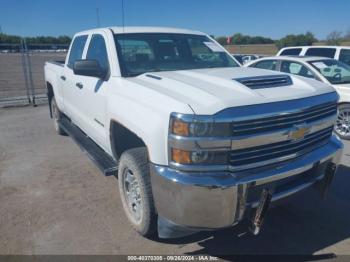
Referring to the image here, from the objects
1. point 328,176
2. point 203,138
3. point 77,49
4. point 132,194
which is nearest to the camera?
point 203,138

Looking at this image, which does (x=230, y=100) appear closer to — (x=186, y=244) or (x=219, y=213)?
(x=219, y=213)

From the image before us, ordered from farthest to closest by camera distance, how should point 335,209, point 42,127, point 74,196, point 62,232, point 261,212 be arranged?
point 42,127 < point 74,196 < point 335,209 < point 62,232 < point 261,212

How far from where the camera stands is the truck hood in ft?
7.82

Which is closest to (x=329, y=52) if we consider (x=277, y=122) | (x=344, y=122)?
(x=344, y=122)

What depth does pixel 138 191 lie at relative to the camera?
3.10m

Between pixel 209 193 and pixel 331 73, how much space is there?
5.93m

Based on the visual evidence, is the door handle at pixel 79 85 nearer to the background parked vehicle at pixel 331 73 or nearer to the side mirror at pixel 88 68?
the side mirror at pixel 88 68

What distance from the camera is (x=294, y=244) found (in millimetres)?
3090

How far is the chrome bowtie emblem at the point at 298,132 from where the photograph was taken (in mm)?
2593

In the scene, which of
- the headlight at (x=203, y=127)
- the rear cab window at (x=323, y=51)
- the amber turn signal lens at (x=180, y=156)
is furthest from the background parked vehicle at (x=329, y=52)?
the amber turn signal lens at (x=180, y=156)

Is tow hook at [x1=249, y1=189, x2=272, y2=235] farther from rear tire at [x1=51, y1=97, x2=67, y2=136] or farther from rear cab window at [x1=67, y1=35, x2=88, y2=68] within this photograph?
rear tire at [x1=51, y1=97, x2=67, y2=136]

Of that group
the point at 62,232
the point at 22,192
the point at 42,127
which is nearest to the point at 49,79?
the point at 42,127

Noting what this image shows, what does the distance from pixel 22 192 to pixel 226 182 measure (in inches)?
120

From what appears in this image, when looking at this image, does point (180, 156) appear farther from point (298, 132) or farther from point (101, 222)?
point (101, 222)
